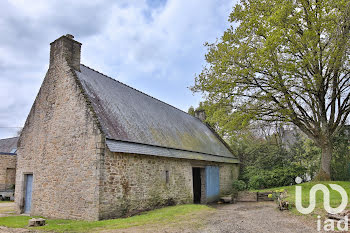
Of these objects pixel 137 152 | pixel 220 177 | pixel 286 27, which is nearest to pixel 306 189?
pixel 220 177

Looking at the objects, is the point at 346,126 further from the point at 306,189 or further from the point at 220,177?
the point at 220,177

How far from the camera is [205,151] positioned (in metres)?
18.2

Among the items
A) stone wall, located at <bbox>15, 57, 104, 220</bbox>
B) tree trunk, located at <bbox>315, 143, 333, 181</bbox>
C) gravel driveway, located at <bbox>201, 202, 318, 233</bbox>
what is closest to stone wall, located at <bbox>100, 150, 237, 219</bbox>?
stone wall, located at <bbox>15, 57, 104, 220</bbox>

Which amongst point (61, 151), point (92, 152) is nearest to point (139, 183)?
point (92, 152)

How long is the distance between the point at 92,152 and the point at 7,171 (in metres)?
17.0

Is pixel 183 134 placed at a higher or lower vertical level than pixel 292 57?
lower

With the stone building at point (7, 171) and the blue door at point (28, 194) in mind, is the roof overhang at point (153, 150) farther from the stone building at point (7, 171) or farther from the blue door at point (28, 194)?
the stone building at point (7, 171)

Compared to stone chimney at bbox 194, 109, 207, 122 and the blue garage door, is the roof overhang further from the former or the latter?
stone chimney at bbox 194, 109, 207, 122

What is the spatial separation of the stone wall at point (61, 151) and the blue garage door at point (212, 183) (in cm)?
882

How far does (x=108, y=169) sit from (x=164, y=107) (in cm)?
999

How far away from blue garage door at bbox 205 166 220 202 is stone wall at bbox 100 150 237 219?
2.19 meters

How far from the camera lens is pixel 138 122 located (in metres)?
13.9

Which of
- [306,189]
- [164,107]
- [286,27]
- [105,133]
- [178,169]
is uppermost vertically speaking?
[286,27]

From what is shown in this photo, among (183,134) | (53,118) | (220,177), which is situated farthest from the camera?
(220,177)
